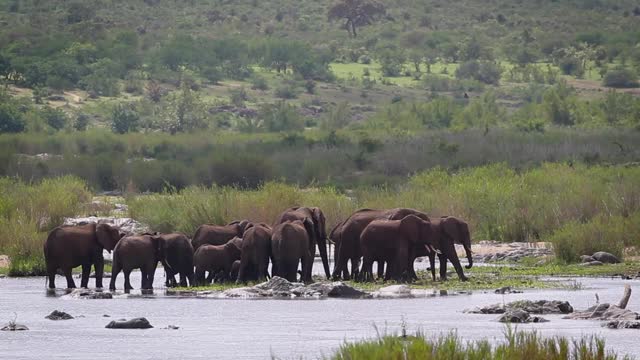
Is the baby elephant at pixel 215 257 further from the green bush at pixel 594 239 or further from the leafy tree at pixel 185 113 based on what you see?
the leafy tree at pixel 185 113

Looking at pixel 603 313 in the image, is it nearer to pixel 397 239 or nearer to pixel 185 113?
pixel 397 239

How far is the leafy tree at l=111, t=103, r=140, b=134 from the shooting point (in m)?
80.9

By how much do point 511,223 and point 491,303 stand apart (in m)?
14.6

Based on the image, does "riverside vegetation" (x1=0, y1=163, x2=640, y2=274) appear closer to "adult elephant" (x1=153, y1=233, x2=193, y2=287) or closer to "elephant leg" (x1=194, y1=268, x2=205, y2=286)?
"adult elephant" (x1=153, y1=233, x2=193, y2=287)

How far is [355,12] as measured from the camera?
126 metres

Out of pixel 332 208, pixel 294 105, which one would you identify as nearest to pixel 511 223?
pixel 332 208

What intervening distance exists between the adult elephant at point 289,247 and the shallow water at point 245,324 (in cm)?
170

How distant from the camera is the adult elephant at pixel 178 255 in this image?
29.1 meters

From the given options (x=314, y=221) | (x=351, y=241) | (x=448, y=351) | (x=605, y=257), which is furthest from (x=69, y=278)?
(x=448, y=351)

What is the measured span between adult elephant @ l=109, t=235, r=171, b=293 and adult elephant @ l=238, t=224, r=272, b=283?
151 centimetres

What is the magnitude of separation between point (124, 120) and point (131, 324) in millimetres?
59160

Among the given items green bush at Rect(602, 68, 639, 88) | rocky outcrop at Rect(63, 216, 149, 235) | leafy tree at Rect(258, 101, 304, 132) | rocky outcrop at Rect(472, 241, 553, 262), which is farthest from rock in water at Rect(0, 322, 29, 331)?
green bush at Rect(602, 68, 639, 88)

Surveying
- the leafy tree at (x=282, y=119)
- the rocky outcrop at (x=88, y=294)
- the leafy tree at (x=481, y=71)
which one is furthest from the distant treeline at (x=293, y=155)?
the leafy tree at (x=481, y=71)

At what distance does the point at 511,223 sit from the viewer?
131 feet
